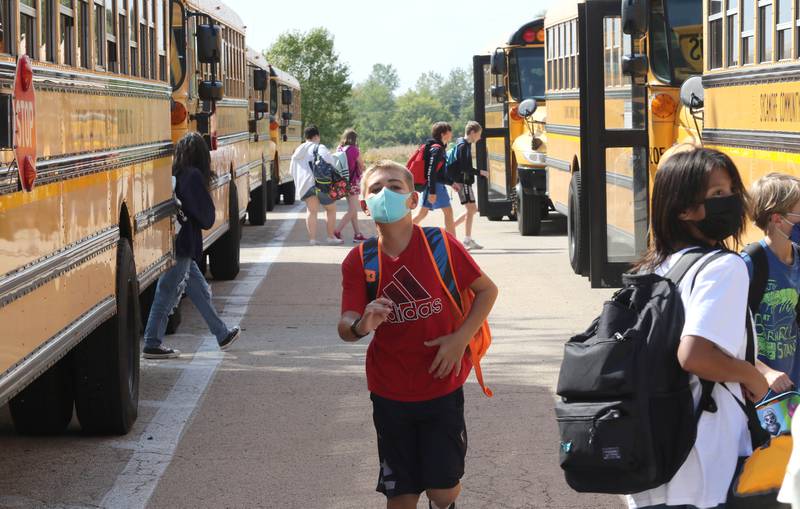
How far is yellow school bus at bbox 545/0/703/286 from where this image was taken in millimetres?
11070

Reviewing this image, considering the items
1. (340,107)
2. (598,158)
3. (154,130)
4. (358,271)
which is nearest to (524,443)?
(358,271)

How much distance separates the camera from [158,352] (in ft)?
31.2

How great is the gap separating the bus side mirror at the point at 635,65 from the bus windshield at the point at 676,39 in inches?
4.1

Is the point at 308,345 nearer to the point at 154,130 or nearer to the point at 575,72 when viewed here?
the point at 154,130

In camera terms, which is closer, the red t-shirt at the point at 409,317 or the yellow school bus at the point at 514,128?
the red t-shirt at the point at 409,317

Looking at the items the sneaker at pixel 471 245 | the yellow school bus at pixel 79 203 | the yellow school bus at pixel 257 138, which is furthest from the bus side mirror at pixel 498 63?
the yellow school bus at pixel 79 203

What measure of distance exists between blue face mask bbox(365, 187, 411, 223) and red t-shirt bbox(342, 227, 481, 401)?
111 mm

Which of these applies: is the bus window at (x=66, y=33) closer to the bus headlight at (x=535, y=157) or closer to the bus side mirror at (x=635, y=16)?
the bus side mirror at (x=635, y=16)

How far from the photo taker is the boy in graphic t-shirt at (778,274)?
14.8 ft

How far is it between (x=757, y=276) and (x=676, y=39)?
24.0 ft

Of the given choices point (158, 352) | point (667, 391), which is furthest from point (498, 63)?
point (667, 391)

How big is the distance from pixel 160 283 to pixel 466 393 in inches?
93.0

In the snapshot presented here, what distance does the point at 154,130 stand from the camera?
9172 mm

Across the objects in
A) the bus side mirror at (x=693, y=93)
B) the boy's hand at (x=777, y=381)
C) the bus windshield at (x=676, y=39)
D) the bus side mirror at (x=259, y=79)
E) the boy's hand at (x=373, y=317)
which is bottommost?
the boy's hand at (x=777, y=381)
